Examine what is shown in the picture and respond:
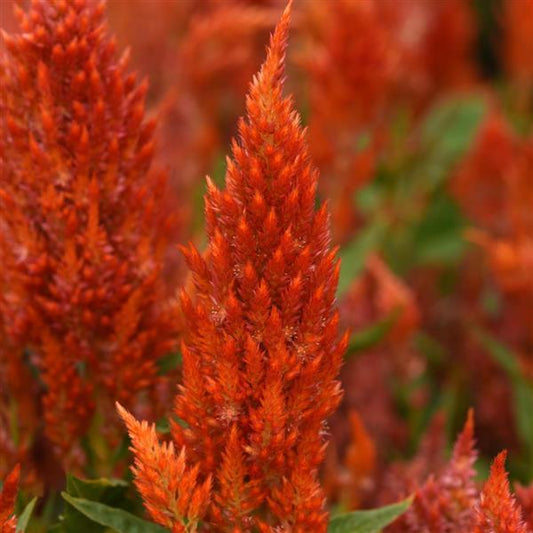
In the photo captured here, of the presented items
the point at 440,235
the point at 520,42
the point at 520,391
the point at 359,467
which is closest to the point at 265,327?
the point at 359,467

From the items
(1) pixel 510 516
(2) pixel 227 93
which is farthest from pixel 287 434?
(2) pixel 227 93

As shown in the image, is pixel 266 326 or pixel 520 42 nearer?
pixel 266 326

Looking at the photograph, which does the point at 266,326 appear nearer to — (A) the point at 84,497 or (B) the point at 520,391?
(A) the point at 84,497

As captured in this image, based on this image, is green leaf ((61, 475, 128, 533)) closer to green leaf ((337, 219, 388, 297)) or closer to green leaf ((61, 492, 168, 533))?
green leaf ((61, 492, 168, 533))

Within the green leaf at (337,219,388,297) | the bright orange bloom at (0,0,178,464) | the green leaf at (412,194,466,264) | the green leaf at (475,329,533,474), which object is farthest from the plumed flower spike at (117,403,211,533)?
the green leaf at (412,194,466,264)

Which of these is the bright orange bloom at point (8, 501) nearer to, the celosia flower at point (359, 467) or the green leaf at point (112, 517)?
the green leaf at point (112, 517)

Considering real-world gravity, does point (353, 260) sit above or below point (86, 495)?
above

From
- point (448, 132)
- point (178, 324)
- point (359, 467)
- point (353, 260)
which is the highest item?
point (448, 132)

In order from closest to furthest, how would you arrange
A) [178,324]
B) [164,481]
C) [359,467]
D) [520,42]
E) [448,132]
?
[164,481], [178,324], [359,467], [448,132], [520,42]
